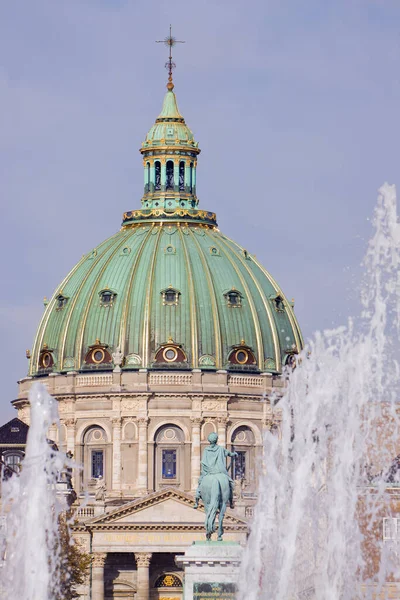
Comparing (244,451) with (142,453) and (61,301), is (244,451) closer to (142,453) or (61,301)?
(142,453)

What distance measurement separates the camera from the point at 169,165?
608ft

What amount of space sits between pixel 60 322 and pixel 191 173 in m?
15.3

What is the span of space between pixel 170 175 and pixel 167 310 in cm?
1271

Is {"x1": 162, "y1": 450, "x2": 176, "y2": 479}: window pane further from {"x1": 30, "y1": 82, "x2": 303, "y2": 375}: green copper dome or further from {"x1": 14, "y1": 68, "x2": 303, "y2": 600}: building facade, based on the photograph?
{"x1": 30, "y1": 82, "x2": 303, "y2": 375}: green copper dome

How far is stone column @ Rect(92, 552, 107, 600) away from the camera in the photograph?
167m

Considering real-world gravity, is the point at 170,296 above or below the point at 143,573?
above

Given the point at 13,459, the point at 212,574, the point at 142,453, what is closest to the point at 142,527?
the point at 142,453

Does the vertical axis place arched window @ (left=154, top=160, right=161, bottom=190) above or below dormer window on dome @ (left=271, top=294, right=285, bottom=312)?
above

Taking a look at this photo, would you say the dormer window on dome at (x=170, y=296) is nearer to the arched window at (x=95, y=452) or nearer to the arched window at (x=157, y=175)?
the arched window at (x=95, y=452)

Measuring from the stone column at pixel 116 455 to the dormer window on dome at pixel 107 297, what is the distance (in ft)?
26.9

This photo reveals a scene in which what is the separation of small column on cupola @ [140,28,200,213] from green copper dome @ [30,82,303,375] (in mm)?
1830

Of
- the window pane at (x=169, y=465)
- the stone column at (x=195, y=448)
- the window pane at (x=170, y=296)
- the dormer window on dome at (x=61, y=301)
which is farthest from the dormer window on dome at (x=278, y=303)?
the dormer window on dome at (x=61, y=301)

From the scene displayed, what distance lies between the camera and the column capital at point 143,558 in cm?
16862

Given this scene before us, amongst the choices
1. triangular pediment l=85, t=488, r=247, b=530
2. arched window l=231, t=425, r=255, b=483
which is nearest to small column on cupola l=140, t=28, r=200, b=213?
arched window l=231, t=425, r=255, b=483
